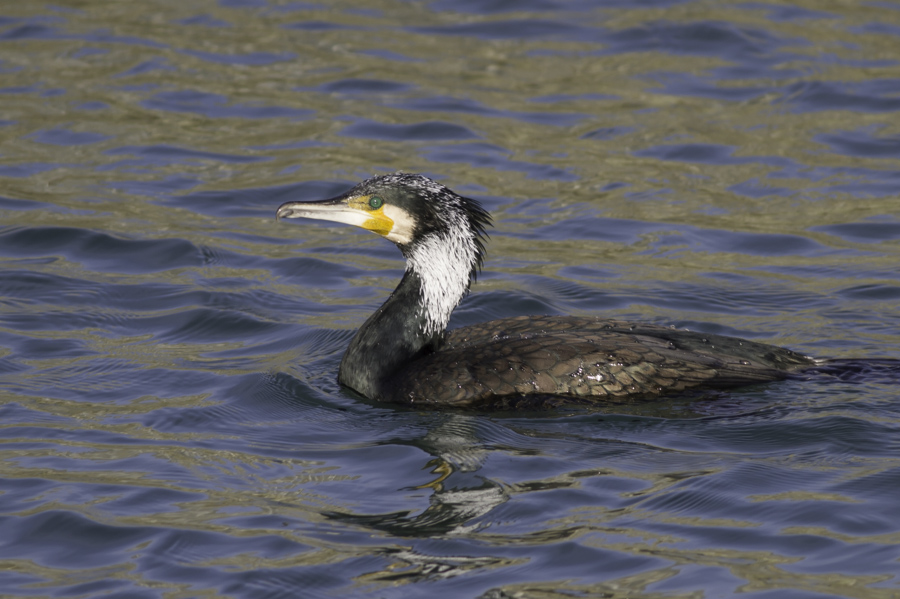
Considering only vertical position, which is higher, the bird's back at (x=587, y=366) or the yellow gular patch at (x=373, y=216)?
the yellow gular patch at (x=373, y=216)

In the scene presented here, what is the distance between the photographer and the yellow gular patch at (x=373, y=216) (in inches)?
302

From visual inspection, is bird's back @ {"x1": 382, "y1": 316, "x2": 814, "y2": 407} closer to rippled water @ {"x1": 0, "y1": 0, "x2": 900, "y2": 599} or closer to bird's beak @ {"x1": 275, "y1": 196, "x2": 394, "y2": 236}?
rippled water @ {"x1": 0, "y1": 0, "x2": 900, "y2": 599}

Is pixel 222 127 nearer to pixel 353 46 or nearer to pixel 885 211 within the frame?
pixel 353 46

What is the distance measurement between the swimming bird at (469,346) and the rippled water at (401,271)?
0.53ft

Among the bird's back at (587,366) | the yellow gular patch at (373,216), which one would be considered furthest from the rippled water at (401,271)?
the yellow gular patch at (373,216)

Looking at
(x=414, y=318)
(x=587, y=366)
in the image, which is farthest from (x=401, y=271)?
(x=587, y=366)

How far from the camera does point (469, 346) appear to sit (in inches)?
302

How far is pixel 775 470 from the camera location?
21.3ft

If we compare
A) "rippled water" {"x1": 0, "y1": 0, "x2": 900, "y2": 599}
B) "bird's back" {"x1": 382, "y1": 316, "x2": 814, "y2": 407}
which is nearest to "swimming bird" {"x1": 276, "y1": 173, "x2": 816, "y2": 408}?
"bird's back" {"x1": 382, "y1": 316, "x2": 814, "y2": 407}

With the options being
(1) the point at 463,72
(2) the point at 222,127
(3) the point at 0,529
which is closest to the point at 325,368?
(3) the point at 0,529

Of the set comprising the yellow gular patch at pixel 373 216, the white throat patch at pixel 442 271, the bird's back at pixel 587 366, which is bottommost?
the bird's back at pixel 587 366

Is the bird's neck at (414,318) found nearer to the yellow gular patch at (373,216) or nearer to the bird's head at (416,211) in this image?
the bird's head at (416,211)

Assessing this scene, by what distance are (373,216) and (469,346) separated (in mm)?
991

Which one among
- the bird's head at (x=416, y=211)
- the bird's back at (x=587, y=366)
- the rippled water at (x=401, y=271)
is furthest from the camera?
the bird's head at (x=416, y=211)
